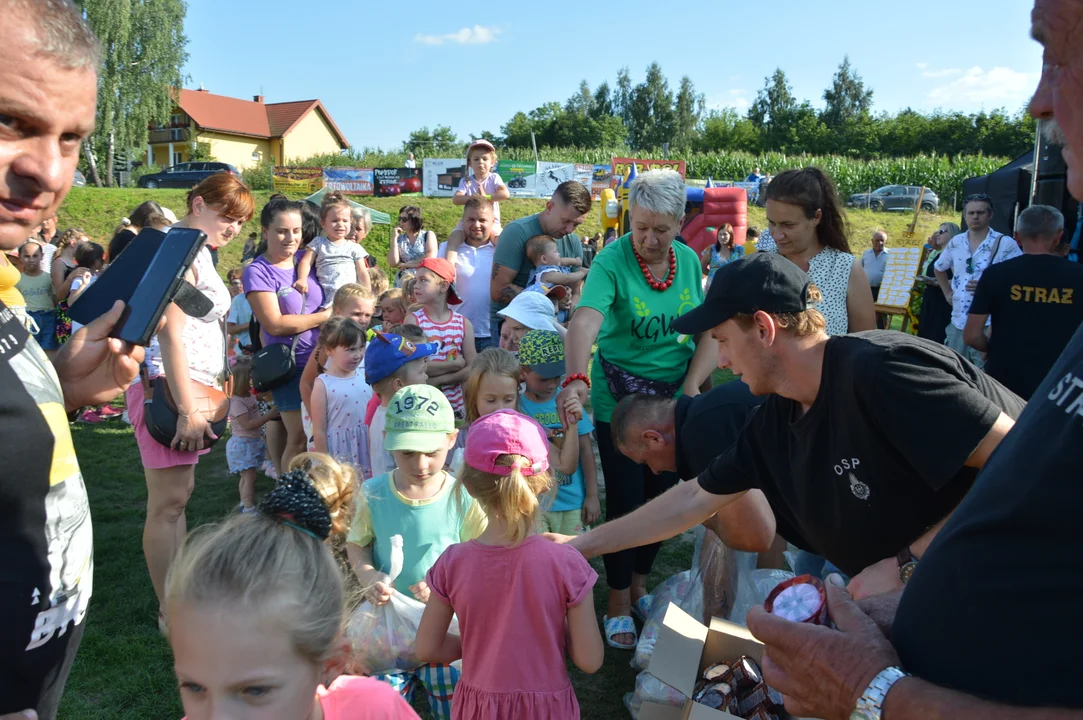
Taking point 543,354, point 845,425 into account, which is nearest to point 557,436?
point 543,354

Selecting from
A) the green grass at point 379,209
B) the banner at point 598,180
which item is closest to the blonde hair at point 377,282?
the green grass at point 379,209

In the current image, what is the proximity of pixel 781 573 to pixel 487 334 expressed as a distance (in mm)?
3002

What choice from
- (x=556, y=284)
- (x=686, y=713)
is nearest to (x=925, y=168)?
(x=556, y=284)

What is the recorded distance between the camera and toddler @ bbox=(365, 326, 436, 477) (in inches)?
155

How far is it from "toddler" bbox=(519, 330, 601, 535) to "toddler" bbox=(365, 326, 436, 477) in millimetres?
585

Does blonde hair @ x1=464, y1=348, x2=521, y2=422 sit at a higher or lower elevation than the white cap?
lower

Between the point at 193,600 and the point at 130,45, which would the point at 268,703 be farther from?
the point at 130,45

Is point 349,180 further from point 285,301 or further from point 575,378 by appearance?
point 575,378

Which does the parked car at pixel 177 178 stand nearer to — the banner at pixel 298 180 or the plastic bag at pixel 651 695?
the banner at pixel 298 180

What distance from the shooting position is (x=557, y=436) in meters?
3.93

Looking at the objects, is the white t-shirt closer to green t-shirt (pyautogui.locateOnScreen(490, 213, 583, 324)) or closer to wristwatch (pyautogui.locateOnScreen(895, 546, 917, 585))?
green t-shirt (pyautogui.locateOnScreen(490, 213, 583, 324))

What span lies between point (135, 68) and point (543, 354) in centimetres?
4413

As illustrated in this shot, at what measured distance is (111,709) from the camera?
3.26 metres

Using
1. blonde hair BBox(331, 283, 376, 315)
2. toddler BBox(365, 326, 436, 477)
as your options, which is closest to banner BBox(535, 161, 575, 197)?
blonde hair BBox(331, 283, 376, 315)
